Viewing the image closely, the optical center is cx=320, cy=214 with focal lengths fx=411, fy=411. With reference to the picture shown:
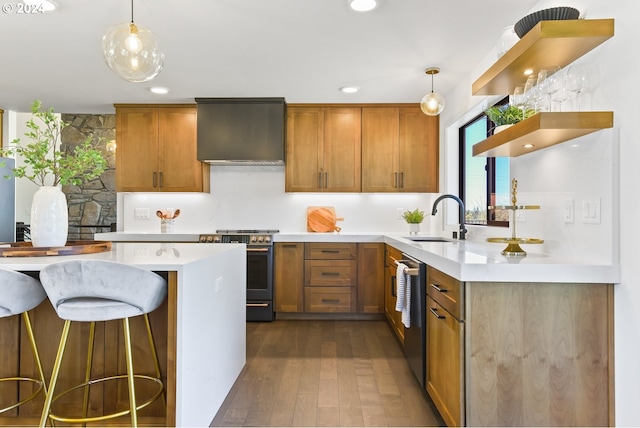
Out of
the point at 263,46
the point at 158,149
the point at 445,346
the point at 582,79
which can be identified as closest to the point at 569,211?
the point at 582,79

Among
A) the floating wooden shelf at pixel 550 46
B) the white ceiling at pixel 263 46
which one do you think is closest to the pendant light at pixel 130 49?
the white ceiling at pixel 263 46

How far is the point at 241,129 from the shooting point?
14.6 ft

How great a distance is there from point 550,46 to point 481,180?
204 cm

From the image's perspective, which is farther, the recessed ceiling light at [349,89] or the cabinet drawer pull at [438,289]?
the recessed ceiling light at [349,89]

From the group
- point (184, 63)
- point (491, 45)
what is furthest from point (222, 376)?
point (491, 45)

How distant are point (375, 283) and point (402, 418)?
7.11ft

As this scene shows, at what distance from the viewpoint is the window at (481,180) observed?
3234 millimetres

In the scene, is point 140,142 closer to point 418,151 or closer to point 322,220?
point 322,220

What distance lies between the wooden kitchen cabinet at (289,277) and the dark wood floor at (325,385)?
1.69 ft

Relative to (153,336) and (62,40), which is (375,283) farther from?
(62,40)

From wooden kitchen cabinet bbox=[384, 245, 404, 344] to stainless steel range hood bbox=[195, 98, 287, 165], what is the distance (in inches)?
62.9

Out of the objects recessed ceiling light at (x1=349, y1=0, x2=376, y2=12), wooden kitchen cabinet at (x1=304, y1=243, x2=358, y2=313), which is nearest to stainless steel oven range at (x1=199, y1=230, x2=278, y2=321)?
wooden kitchen cabinet at (x1=304, y1=243, x2=358, y2=313)

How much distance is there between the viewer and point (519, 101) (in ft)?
7.23

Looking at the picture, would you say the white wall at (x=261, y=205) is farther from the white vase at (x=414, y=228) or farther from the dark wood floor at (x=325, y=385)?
the dark wood floor at (x=325, y=385)
